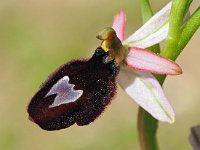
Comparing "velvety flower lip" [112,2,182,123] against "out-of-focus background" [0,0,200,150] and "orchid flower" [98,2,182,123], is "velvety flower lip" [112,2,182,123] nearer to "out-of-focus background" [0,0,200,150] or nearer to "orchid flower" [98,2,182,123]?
"orchid flower" [98,2,182,123]

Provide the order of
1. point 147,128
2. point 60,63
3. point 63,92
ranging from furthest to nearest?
point 60,63 → point 147,128 → point 63,92

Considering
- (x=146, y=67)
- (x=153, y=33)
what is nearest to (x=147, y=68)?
(x=146, y=67)

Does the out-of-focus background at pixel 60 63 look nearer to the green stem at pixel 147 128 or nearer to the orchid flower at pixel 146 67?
the green stem at pixel 147 128

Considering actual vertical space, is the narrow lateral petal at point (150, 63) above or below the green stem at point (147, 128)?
above

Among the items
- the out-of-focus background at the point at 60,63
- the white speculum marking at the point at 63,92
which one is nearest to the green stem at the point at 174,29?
the white speculum marking at the point at 63,92

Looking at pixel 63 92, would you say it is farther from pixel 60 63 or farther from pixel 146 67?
pixel 60 63

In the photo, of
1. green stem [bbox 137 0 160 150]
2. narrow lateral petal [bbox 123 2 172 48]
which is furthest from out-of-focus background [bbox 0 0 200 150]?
narrow lateral petal [bbox 123 2 172 48]

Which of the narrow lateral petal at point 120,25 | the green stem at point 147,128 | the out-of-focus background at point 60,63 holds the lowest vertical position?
the green stem at point 147,128
